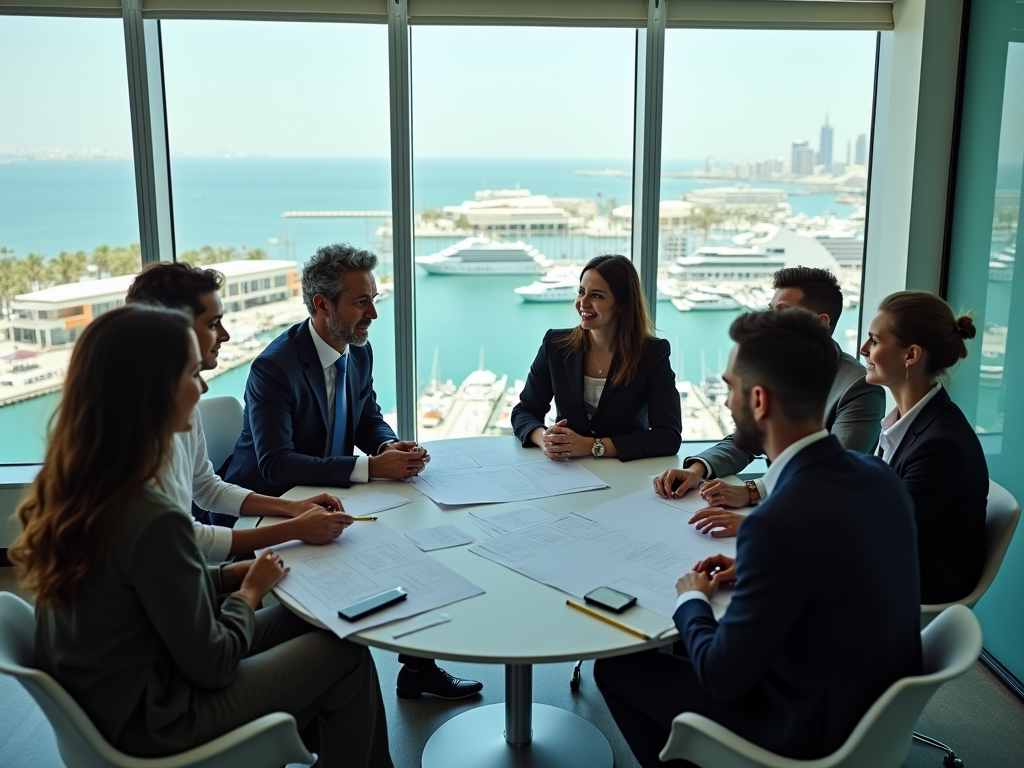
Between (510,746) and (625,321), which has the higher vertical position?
(625,321)

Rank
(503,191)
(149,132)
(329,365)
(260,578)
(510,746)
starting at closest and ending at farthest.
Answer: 1. (260,578)
2. (510,746)
3. (329,365)
4. (149,132)
5. (503,191)

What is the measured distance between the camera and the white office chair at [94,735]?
149 centimetres

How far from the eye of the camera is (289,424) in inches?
107

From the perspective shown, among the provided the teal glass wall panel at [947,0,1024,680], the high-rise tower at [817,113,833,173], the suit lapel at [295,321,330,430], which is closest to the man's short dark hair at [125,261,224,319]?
the suit lapel at [295,321,330,430]

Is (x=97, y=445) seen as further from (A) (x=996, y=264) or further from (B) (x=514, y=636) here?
(A) (x=996, y=264)

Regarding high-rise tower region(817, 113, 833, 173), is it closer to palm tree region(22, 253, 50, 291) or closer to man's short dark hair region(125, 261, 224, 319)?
man's short dark hair region(125, 261, 224, 319)

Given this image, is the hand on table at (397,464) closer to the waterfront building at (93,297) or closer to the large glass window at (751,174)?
the waterfront building at (93,297)

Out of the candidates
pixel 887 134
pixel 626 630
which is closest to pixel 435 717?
pixel 626 630

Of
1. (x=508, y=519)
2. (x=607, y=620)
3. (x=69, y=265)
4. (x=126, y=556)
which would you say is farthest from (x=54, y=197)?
(x=607, y=620)

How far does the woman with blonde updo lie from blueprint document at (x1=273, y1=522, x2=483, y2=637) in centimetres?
125

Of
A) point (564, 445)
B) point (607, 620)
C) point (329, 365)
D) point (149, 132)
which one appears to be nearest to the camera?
point (607, 620)

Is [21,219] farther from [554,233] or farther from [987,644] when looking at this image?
[987,644]

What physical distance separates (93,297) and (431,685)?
243 centimetres

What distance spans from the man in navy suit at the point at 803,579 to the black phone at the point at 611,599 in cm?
12
